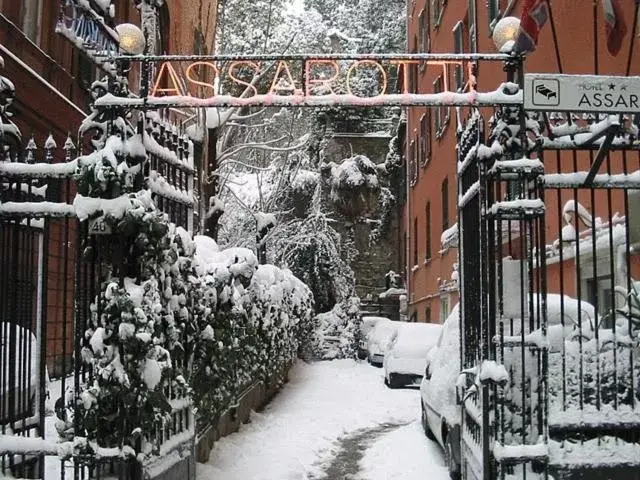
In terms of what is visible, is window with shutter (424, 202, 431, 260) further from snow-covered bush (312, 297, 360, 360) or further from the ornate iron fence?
the ornate iron fence

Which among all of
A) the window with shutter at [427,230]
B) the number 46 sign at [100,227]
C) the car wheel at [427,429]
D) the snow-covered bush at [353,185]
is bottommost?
the car wheel at [427,429]

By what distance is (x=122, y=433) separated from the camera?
557 centimetres

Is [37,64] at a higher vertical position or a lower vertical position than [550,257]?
higher

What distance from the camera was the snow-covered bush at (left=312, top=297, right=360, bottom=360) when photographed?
84.9 feet

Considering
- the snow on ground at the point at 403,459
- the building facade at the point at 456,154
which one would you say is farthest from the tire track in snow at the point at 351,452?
the building facade at the point at 456,154

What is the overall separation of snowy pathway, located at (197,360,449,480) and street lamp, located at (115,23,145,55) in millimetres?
4495

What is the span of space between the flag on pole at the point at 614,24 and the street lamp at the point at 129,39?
391cm

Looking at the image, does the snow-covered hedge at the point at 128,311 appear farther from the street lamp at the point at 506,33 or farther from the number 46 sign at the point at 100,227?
the street lamp at the point at 506,33

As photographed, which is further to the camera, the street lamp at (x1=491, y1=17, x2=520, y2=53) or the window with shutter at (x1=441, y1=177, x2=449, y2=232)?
the window with shutter at (x1=441, y1=177, x2=449, y2=232)

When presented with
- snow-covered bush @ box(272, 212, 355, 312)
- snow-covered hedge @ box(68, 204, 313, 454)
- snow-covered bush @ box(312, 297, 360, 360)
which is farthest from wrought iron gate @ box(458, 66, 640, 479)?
snow-covered bush @ box(272, 212, 355, 312)

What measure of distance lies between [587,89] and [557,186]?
76 cm

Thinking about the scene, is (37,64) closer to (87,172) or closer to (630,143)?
(87,172)

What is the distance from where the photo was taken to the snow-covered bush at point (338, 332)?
2588 centimetres

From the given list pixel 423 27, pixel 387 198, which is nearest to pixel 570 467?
pixel 423 27
